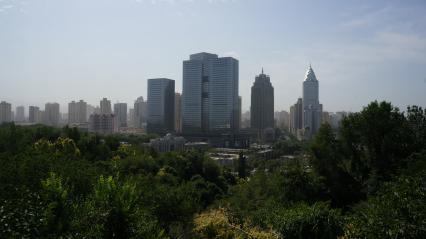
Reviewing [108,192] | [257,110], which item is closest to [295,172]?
[108,192]

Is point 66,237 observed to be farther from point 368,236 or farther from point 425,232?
point 425,232

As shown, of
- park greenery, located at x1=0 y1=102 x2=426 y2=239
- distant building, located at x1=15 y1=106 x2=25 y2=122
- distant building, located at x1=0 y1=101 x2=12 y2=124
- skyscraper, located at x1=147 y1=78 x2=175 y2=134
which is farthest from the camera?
distant building, located at x1=15 y1=106 x2=25 y2=122

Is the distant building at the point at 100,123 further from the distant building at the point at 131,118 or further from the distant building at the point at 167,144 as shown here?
the distant building at the point at 131,118

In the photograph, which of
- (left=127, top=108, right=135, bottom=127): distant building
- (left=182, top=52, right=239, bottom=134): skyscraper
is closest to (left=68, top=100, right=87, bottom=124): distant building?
(left=127, top=108, right=135, bottom=127): distant building

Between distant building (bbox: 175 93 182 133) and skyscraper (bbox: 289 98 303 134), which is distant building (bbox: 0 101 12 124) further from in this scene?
skyscraper (bbox: 289 98 303 134)

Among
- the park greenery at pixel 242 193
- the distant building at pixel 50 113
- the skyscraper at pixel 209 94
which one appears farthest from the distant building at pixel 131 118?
the park greenery at pixel 242 193

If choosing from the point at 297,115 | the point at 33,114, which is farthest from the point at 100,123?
the point at 297,115
